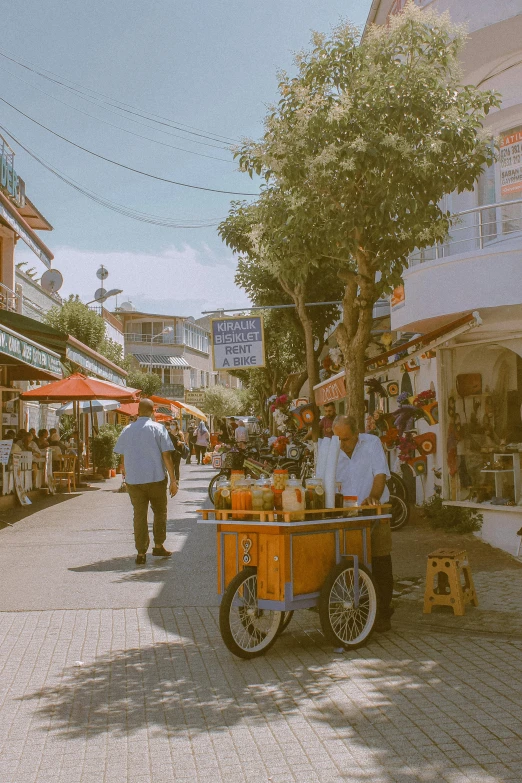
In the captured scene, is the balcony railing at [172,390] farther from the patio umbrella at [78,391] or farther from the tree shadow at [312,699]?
the tree shadow at [312,699]

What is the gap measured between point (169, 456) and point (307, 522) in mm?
4376

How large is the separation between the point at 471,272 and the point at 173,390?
251ft

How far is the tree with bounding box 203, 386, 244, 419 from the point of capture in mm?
94875

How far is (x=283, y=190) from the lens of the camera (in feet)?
31.3

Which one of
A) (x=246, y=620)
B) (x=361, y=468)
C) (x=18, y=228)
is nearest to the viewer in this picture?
(x=246, y=620)

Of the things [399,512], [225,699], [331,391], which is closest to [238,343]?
[331,391]

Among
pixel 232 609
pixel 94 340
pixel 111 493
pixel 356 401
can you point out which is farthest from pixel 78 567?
pixel 94 340

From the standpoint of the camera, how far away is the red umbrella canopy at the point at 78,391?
67.1 ft

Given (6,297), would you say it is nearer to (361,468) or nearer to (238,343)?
(238,343)

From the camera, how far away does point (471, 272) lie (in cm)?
1176

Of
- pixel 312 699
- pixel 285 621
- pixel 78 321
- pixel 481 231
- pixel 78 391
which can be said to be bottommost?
pixel 312 699

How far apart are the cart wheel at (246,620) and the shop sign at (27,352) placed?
8.45m

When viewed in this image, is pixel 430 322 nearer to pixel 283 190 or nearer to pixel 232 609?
pixel 283 190

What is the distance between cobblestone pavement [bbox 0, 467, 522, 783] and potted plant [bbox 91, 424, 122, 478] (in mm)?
17576
